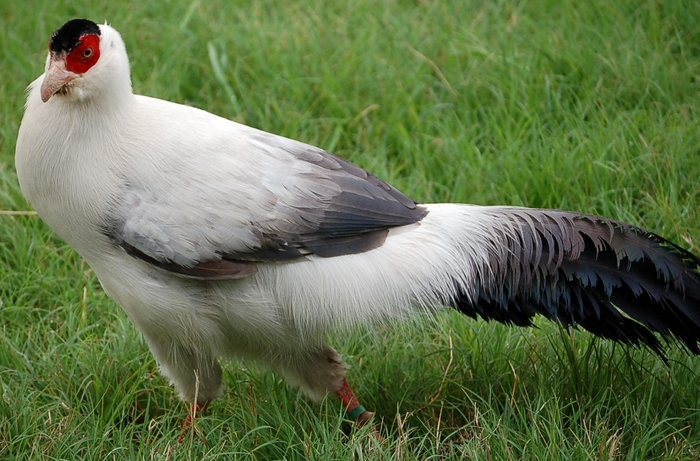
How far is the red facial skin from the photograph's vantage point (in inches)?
140

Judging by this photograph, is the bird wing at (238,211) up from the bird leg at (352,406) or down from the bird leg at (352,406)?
up

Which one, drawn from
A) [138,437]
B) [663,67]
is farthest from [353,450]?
[663,67]

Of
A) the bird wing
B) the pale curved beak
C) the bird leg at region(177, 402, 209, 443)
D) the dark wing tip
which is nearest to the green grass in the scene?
the bird leg at region(177, 402, 209, 443)

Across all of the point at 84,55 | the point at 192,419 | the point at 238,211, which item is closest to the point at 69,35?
the point at 84,55

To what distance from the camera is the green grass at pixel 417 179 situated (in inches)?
151

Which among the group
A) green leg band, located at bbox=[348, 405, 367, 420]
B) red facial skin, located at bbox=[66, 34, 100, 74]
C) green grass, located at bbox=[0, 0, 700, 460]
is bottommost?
green leg band, located at bbox=[348, 405, 367, 420]

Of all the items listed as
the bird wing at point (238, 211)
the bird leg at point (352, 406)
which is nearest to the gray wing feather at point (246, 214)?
the bird wing at point (238, 211)

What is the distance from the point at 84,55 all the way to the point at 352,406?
75.8 inches

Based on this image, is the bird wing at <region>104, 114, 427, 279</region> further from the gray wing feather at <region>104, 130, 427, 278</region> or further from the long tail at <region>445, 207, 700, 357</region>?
the long tail at <region>445, 207, 700, 357</region>

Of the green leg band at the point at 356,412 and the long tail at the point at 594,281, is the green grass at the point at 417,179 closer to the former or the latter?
the green leg band at the point at 356,412

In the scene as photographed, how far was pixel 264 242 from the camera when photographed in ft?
12.0

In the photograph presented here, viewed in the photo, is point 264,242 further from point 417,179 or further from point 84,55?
point 417,179

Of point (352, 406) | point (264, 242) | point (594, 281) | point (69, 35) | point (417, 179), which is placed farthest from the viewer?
point (417, 179)

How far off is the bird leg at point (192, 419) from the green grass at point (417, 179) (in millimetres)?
63
